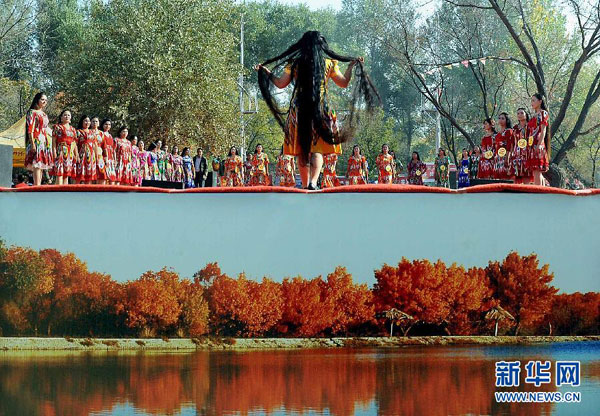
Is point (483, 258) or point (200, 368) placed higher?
point (483, 258)

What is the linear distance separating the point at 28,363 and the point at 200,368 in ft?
2.72

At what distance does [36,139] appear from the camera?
11477 millimetres

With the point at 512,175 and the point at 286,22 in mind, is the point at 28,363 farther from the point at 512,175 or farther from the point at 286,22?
the point at 286,22

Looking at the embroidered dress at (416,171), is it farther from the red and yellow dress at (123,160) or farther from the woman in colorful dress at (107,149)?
the woman in colorful dress at (107,149)

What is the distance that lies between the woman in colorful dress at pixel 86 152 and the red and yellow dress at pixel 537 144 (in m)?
7.30

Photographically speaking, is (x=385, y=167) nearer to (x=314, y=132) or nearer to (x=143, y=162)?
(x=143, y=162)

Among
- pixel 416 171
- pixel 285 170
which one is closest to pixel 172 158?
pixel 285 170

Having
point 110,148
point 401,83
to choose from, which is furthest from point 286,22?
point 110,148

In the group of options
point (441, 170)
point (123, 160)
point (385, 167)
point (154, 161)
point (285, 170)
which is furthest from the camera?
point (285, 170)

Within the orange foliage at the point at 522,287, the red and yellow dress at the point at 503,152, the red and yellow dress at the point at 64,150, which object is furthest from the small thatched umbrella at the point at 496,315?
the red and yellow dress at the point at 64,150

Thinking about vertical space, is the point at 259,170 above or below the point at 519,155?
above

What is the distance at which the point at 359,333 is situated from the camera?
12.5 feet

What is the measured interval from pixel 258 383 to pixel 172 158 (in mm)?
19452

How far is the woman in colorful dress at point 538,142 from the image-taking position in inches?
345
